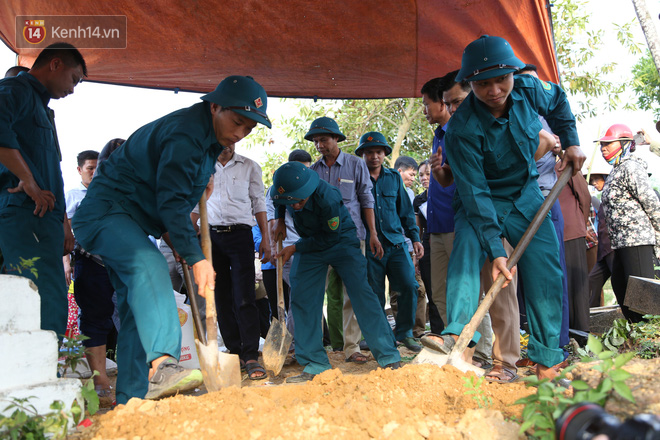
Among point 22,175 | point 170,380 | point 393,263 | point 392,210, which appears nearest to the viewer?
point 170,380

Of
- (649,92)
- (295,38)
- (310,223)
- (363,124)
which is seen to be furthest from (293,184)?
(649,92)

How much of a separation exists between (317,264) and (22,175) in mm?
2331

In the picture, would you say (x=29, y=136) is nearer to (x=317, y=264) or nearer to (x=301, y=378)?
(x=317, y=264)

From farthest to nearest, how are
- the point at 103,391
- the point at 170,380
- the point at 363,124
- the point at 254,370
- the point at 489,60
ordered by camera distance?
the point at 363,124, the point at 254,370, the point at 103,391, the point at 489,60, the point at 170,380

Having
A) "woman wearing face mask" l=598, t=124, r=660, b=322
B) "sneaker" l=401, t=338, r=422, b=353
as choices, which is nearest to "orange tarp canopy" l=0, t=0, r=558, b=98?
"woman wearing face mask" l=598, t=124, r=660, b=322

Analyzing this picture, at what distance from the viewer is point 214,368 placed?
112 inches

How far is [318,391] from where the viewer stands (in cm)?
262

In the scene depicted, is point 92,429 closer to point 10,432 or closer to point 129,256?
point 10,432

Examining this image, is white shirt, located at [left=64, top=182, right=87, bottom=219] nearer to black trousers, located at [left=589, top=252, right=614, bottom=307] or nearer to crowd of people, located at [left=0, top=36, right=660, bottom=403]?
crowd of people, located at [left=0, top=36, right=660, bottom=403]

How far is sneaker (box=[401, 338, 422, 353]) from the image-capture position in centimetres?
557

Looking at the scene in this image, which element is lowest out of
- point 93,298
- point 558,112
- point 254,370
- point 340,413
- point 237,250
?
point 254,370

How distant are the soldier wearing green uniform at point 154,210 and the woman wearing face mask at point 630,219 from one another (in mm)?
3757

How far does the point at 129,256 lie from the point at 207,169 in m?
0.67

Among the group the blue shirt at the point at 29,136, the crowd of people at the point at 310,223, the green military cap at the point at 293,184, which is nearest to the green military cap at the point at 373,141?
the crowd of people at the point at 310,223
